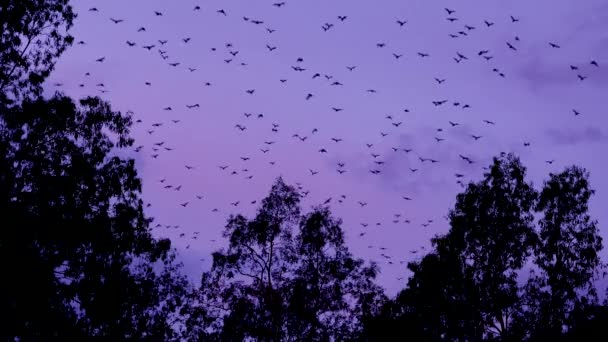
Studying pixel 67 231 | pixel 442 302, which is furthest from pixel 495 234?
pixel 67 231

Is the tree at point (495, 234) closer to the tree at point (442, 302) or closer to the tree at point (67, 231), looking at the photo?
the tree at point (442, 302)

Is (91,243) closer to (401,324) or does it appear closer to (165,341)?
(165,341)

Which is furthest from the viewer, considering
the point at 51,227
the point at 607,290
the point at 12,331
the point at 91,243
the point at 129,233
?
the point at 607,290

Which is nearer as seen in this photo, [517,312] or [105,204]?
[105,204]

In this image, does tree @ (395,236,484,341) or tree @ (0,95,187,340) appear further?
tree @ (395,236,484,341)

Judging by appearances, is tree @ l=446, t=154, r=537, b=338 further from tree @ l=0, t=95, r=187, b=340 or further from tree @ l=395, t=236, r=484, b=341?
tree @ l=0, t=95, r=187, b=340

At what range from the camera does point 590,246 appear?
30391 millimetres

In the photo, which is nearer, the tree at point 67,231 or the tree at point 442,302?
the tree at point 67,231

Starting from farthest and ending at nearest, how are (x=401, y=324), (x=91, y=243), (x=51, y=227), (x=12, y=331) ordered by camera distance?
(x=401, y=324) → (x=91, y=243) → (x=51, y=227) → (x=12, y=331)

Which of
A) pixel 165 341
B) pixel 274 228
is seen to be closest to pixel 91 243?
pixel 165 341

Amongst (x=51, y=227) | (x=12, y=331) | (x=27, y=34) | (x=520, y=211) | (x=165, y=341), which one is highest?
(x=27, y=34)

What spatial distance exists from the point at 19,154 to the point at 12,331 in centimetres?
714

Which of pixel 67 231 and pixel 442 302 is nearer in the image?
pixel 67 231

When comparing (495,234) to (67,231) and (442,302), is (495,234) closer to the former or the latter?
(442,302)
